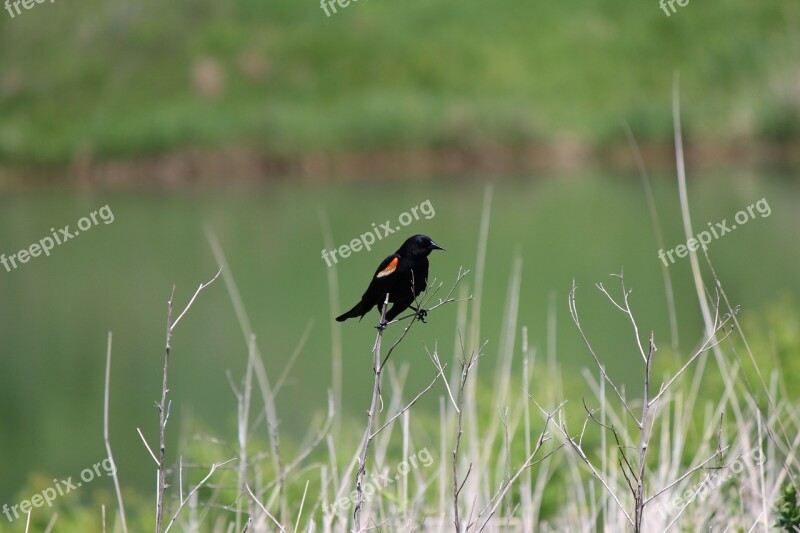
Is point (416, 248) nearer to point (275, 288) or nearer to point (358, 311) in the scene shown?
point (358, 311)

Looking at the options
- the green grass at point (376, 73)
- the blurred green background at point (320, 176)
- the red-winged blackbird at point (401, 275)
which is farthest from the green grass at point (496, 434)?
the green grass at point (376, 73)

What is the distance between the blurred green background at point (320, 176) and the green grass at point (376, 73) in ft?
0.42

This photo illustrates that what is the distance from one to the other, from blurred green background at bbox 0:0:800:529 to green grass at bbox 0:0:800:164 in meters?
0.13

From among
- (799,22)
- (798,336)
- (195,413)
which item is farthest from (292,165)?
(798,336)

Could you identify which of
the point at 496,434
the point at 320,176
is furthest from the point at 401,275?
the point at 320,176

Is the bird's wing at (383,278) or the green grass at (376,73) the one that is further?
the green grass at (376,73)

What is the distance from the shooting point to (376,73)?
4769cm

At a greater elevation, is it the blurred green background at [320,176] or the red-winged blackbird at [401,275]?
the blurred green background at [320,176]

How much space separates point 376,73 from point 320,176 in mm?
10877

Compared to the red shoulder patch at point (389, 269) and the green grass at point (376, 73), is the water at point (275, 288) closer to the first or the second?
the red shoulder patch at point (389, 269)

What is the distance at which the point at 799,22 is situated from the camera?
43938 millimetres

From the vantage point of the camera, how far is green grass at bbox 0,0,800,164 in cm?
3975

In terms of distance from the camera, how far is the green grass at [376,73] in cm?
3975

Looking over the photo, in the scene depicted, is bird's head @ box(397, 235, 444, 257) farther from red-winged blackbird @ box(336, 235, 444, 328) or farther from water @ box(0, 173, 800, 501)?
water @ box(0, 173, 800, 501)
